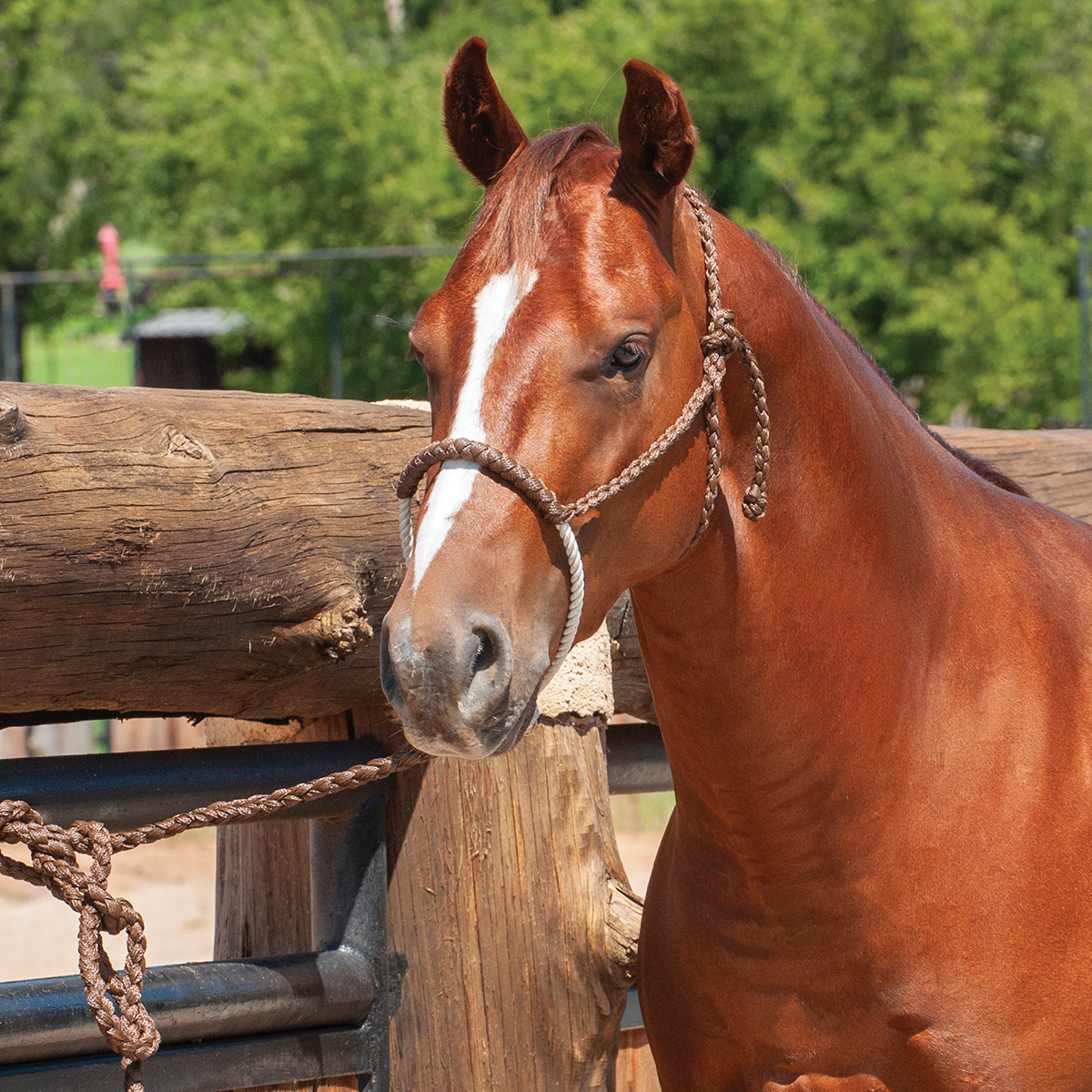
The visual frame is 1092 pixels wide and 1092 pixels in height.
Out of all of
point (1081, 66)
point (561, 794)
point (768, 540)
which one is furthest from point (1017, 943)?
point (1081, 66)

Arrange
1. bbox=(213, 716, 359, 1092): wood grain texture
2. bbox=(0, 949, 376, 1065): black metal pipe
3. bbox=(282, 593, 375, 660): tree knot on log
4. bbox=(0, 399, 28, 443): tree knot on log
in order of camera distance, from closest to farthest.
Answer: bbox=(0, 399, 28, 443): tree knot on log, bbox=(0, 949, 376, 1065): black metal pipe, bbox=(282, 593, 375, 660): tree knot on log, bbox=(213, 716, 359, 1092): wood grain texture

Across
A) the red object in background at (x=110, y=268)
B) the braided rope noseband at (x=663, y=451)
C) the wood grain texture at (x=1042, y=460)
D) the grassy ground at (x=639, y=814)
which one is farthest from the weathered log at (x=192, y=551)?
the red object in background at (x=110, y=268)

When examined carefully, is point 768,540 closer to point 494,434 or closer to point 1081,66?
point 494,434

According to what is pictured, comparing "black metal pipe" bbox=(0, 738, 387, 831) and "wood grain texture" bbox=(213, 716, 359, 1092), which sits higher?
"black metal pipe" bbox=(0, 738, 387, 831)

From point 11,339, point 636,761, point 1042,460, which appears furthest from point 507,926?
point 11,339

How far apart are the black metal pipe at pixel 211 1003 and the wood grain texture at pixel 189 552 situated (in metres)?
0.42

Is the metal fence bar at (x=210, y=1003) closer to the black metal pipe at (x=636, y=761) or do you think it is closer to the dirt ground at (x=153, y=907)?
the black metal pipe at (x=636, y=761)

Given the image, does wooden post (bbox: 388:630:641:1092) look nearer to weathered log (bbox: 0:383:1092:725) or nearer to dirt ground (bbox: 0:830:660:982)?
weathered log (bbox: 0:383:1092:725)

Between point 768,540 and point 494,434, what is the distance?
19.9 inches

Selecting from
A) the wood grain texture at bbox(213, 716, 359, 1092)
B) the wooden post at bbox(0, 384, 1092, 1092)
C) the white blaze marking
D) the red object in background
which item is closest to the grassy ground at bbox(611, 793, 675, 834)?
the wood grain texture at bbox(213, 716, 359, 1092)

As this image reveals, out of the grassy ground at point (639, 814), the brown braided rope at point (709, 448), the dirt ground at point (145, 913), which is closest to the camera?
the brown braided rope at point (709, 448)

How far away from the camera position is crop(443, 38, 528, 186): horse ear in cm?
187

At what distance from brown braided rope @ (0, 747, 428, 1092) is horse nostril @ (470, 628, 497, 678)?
558 mm

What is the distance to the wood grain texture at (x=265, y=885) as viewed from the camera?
8.74ft
